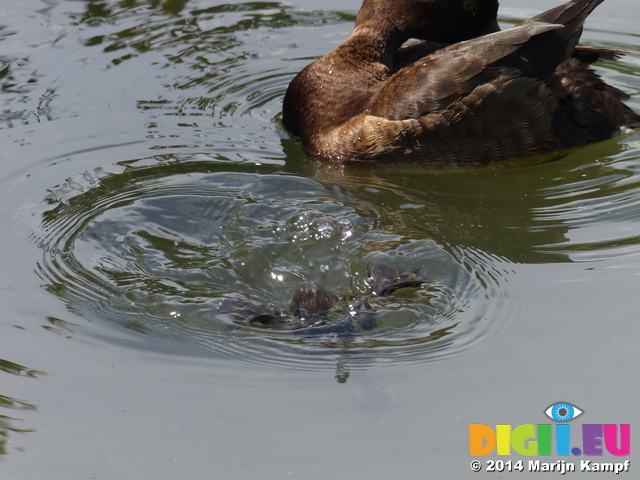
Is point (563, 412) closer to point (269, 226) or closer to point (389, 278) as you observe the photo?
point (389, 278)

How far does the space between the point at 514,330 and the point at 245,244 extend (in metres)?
1.51

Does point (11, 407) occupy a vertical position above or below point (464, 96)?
below

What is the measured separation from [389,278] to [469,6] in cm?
282

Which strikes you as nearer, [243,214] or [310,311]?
[310,311]

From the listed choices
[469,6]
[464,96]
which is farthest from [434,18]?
[464,96]

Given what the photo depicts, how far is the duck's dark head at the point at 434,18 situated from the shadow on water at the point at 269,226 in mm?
1072

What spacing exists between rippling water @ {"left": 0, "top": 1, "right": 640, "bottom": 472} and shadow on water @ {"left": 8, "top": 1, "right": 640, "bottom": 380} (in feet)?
0.04

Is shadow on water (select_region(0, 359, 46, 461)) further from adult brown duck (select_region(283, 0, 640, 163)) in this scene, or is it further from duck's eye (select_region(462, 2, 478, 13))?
duck's eye (select_region(462, 2, 478, 13))

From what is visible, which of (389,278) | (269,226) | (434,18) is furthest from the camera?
(434,18)

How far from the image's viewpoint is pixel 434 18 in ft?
21.0

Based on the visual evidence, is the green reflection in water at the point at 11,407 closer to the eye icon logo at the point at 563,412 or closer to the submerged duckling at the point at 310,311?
the submerged duckling at the point at 310,311

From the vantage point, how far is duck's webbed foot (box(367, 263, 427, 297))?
4.18 meters

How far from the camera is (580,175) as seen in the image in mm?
5691

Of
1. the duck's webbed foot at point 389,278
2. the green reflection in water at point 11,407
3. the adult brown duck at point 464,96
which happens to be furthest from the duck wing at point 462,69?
the green reflection in water at point 11,407
